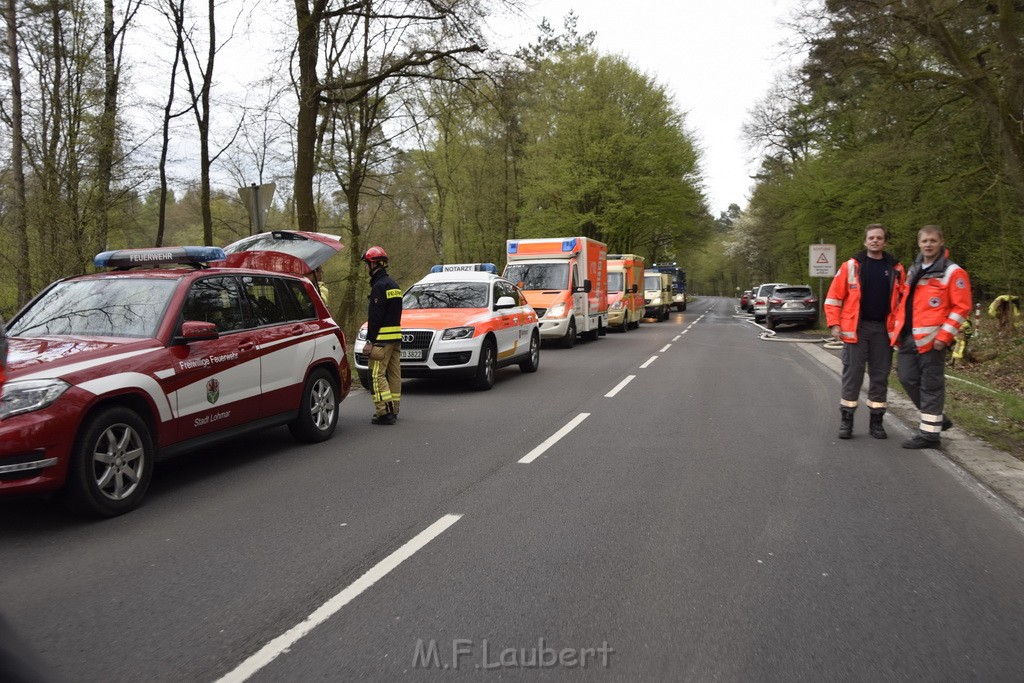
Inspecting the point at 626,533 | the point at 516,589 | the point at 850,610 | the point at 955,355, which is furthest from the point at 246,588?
the point at 955,355

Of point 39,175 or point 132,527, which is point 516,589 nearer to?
point 132,527

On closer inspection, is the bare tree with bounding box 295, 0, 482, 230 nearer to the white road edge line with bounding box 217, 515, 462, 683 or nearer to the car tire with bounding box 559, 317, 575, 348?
the car tire with bounding box 559, 317, 575, 348

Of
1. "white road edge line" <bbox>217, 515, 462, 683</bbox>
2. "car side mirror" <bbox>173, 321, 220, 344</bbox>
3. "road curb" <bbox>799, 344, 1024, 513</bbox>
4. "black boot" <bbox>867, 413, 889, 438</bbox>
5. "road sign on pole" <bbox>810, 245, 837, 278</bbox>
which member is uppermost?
"road sign on pole" <bbox>810, 245, 837, 278</bbox>

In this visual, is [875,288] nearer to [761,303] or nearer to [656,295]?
[656,295]

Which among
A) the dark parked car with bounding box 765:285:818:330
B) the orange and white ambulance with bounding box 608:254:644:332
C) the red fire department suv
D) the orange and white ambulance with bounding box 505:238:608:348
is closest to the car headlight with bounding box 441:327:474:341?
the red fire department suv

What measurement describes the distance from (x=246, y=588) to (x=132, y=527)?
1483mm

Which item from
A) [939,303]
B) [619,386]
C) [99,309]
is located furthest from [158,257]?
[619,386]

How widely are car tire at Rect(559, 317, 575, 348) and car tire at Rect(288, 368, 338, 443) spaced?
11869 mm

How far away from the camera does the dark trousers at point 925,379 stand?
23.3ft

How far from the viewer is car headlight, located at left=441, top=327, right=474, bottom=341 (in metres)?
11.1

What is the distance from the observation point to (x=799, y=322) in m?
29.7

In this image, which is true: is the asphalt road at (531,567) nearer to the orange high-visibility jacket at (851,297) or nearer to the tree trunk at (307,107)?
the orange high-visibility jacket at (851,297)

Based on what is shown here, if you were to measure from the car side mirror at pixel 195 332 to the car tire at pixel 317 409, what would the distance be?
163 centimetres

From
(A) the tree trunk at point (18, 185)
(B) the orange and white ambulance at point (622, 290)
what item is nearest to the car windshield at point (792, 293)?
(B) the orange and white ambulance at point (622, 290)
